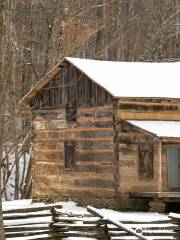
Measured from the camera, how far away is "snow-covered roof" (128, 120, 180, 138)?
23250 millimetres

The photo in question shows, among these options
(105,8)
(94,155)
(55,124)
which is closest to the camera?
(94,155)

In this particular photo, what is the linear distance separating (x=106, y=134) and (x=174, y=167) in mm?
2718

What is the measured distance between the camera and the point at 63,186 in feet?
87.0

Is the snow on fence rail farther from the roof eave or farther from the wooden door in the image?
the roof eave

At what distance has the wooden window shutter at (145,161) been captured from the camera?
24114 millimetres

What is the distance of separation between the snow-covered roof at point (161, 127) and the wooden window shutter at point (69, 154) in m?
3.07

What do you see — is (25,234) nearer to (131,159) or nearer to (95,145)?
(131,159)

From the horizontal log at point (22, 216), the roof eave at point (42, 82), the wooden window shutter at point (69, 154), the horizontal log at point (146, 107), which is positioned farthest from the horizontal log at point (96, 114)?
the horizontal log at point (22, 216)

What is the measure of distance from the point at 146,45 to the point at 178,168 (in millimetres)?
19276

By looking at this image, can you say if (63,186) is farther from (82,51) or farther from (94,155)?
(82,51)

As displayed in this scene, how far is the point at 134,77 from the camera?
26.8 metres

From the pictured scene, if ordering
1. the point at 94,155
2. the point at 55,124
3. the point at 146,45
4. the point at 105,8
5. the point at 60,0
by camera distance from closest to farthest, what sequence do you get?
the point at 94,155
the point at 55,124
the point at 60,0
the point at 146,45
the point at 105,8

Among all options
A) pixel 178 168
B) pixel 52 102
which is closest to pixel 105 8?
pixel 52 102

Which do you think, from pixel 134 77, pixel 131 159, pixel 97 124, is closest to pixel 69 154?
pixel 97 124
